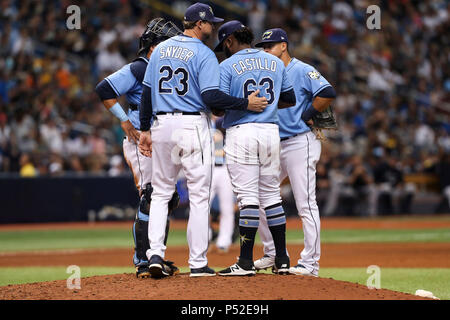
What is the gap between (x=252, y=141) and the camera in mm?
7059

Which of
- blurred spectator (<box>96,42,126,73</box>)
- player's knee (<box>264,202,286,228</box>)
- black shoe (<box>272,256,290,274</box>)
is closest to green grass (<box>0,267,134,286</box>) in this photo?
black shoe (<box>272,256,290,274</box>)

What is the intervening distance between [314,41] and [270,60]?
65.7ft

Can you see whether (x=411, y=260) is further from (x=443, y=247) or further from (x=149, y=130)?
(x=149, y=130)

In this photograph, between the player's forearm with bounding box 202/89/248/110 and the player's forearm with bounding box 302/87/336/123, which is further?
the player's forearm with bounding box 302/87/336/123

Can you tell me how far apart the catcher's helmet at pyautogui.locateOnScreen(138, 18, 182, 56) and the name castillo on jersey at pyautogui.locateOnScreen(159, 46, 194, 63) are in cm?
73

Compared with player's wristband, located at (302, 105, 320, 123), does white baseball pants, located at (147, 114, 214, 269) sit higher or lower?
lower

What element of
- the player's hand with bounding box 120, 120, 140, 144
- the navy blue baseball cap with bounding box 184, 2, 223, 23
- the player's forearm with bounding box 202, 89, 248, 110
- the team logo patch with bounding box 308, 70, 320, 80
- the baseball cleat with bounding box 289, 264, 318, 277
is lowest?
the baseball cleat with bounding box 289, 264, 318, 277

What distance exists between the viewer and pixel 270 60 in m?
7.21

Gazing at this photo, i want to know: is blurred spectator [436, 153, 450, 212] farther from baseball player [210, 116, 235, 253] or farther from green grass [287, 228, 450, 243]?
baseball player [210, 116, 235, 253]

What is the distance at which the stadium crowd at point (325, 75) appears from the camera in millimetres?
19031

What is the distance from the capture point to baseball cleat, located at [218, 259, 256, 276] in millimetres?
6977

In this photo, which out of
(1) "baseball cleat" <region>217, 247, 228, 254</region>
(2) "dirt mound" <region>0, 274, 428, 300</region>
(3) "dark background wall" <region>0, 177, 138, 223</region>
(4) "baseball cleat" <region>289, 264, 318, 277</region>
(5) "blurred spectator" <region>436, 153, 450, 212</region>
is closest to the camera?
(2) "dirt mound" <region>0, 274, 428, 300</region>

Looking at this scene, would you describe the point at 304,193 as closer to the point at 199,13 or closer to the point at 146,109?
the point at 146,109
